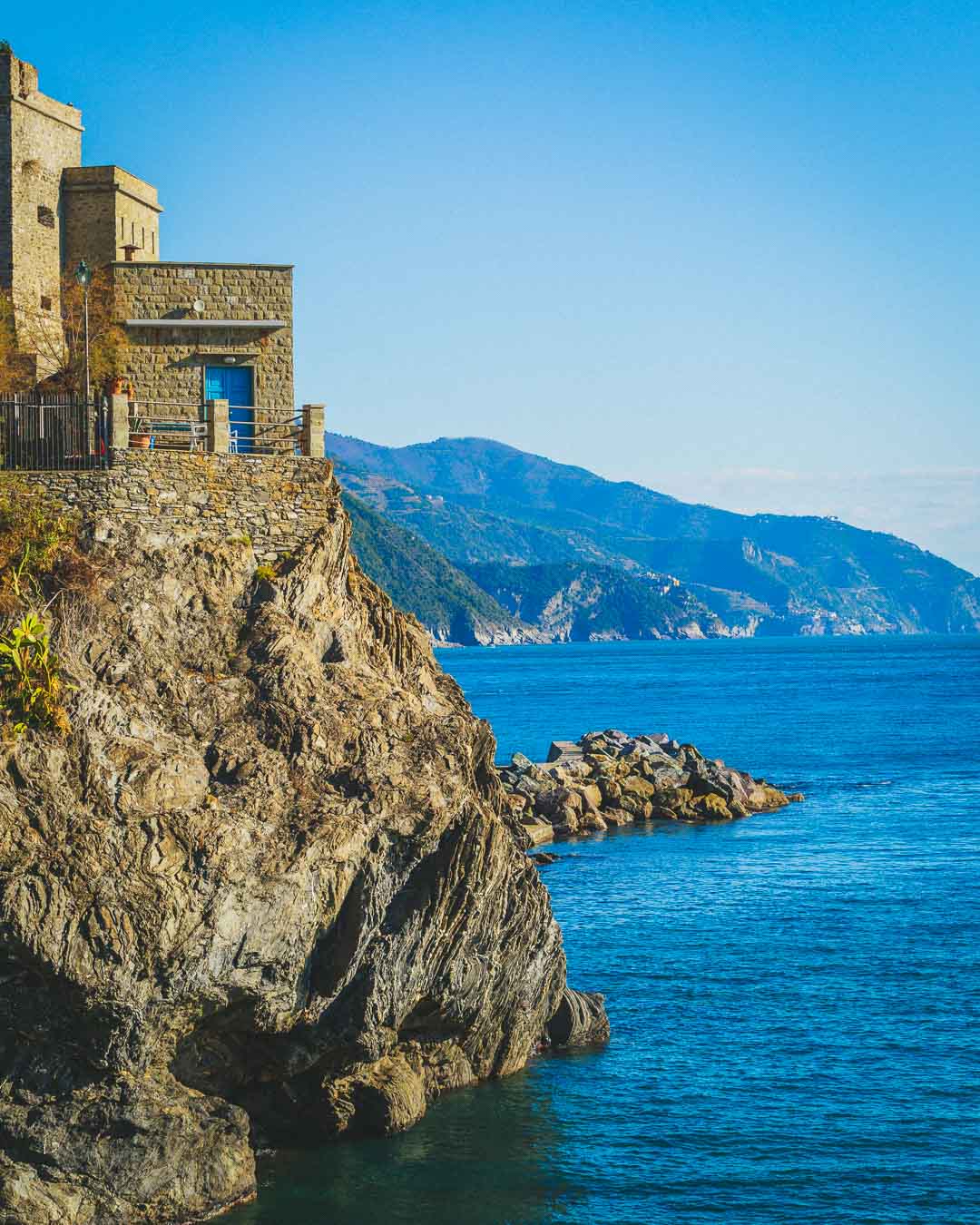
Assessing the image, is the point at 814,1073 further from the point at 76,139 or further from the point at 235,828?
the point at 76,139

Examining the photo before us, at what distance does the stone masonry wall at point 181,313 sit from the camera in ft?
121

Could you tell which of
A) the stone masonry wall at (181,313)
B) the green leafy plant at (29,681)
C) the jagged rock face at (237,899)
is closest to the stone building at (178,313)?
the stone masonry wall at (181,313)

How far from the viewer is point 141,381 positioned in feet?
121

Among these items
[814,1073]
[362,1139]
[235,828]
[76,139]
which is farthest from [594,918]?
[76,139]

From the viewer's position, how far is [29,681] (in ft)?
87.8

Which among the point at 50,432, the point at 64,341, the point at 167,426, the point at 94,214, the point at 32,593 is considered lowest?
the point at 32,593

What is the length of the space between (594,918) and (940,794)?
32799 millimetres

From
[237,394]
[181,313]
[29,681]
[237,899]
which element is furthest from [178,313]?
[237,899]

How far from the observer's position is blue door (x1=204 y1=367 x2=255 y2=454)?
120 feet

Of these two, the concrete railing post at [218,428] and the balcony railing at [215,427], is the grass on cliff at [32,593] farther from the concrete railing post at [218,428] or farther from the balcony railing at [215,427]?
the concrete railing post at [218,428]

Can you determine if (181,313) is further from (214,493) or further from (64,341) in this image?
(214,493)

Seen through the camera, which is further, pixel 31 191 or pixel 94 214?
pixel 94 214

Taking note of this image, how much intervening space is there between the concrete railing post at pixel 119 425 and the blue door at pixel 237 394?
4066 millimetres

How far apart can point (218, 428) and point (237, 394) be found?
346 centimetres
